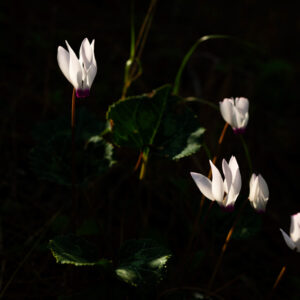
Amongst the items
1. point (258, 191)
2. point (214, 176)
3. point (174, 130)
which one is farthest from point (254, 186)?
point (174, 130)

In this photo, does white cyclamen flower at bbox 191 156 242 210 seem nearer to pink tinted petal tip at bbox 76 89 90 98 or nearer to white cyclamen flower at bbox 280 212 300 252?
white cyclamen flower at bbox 280 212 300 252

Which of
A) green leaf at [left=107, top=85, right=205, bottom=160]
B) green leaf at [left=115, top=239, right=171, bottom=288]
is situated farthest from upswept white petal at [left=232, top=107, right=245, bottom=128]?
green leaf at [left=115, top=239, right=171, bottom=288]

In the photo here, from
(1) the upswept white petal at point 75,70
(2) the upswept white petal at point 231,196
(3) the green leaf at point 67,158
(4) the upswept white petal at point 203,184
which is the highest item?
(1) the upswept white petal at point 75,70

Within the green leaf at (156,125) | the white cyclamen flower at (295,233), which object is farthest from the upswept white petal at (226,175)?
the green leaf at (156,125)

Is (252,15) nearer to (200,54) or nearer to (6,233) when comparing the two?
(200,54)

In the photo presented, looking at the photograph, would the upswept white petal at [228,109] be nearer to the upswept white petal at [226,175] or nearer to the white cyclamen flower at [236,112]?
the white cyclamen flower at [236,112]

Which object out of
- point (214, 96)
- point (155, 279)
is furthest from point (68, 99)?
point (155, 279)
